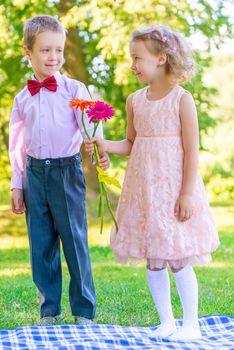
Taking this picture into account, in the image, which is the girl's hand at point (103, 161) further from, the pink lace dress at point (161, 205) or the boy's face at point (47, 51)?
the boy's face at point (47, 51)

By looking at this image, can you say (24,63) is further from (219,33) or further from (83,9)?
(219,33)

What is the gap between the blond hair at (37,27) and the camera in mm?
3781

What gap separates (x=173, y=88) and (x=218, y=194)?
1259cm

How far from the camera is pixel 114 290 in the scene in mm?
5133

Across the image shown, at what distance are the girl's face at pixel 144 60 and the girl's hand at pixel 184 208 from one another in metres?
0.62

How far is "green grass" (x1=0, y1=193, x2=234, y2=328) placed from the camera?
4.28 m

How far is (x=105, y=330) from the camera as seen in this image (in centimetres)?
379

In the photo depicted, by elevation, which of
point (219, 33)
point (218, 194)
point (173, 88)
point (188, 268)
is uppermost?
point (219, 33)

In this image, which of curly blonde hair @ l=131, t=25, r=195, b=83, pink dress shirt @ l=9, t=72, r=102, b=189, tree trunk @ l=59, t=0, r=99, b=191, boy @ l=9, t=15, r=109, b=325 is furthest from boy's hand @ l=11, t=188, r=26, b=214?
tree trunk @ l=59, t=0, r=99, b=191

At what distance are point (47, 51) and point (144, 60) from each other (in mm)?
531

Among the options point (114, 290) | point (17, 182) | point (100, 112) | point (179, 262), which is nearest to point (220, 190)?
point (114, 290)

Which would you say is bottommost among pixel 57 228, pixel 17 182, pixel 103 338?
pixel 103 338

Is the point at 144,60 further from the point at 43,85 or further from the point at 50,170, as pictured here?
the point at 50,170

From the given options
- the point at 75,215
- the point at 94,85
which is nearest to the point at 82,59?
the point at 94,85
